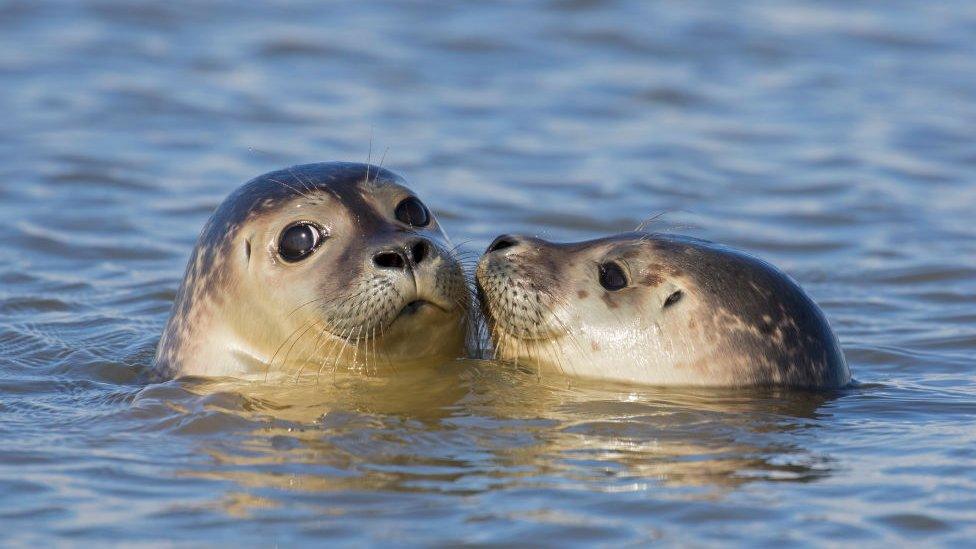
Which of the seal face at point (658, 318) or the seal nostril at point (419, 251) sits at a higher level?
the seal nostril at point (419, 251)

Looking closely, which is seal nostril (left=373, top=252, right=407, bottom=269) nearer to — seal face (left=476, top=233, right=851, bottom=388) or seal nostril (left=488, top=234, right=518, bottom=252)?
seal face (left=476, top=233, right=851, bottom=388)

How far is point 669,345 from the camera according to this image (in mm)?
7094

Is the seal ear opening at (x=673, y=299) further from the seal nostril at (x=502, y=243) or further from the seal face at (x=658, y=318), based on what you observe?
the seal nostril at (x=502, y=243)

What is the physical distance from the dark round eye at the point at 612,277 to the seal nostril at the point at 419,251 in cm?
86

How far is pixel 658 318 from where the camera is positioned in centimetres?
707

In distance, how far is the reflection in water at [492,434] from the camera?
5.97m

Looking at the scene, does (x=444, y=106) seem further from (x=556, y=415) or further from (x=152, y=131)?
(x=556, y=415)

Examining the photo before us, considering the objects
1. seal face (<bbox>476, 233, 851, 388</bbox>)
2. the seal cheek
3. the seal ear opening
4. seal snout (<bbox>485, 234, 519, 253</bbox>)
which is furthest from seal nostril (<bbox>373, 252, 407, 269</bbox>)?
the seal ear opening

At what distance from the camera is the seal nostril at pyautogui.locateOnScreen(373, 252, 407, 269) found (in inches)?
267

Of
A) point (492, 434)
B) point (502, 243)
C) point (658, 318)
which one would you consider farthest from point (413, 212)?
point (492, 434)

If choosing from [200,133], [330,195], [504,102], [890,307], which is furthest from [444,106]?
[330,195]

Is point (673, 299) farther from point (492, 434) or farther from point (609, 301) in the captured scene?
point (492, 434)

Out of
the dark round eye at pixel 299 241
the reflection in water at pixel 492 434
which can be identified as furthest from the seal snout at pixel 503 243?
the dark round eye at pixel 299 241

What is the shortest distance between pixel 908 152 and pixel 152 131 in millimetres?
6111
